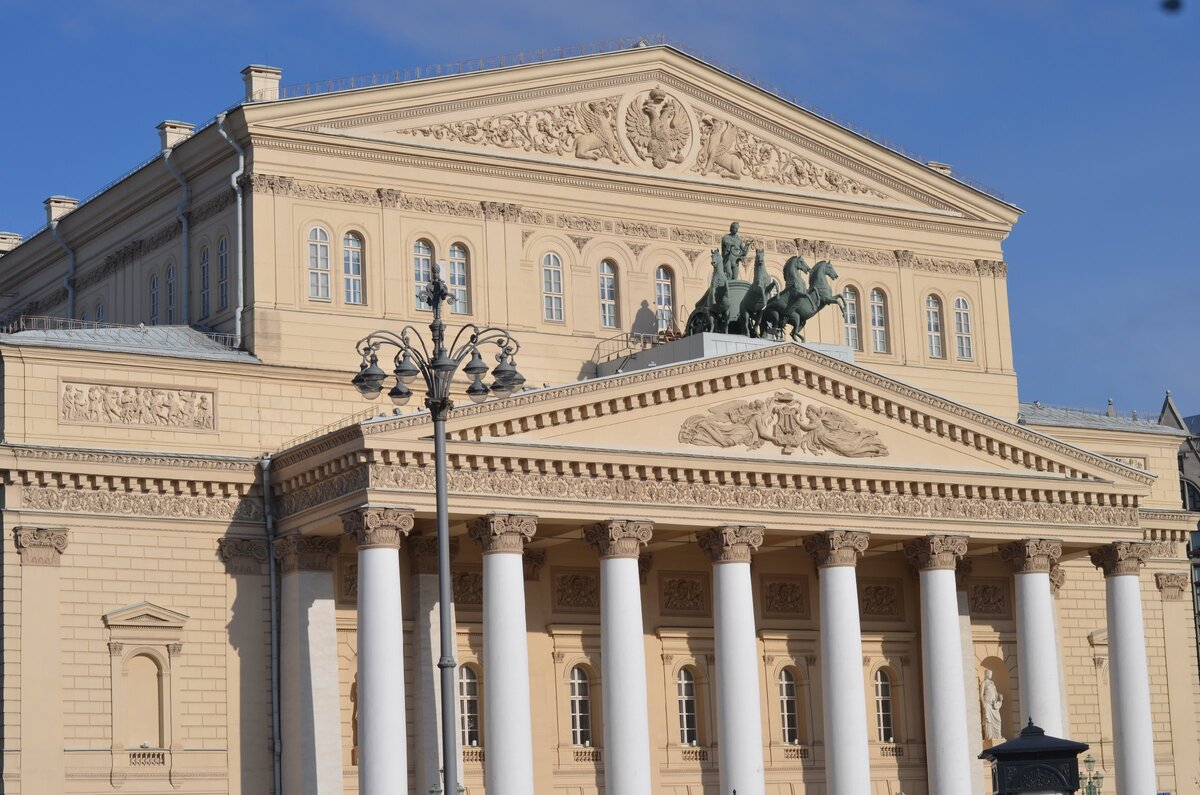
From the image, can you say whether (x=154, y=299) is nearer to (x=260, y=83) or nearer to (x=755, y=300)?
(x=260, y=83)

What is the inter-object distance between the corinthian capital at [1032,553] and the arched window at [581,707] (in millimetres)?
9976

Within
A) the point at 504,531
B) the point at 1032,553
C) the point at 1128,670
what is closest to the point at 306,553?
the point at 504,531

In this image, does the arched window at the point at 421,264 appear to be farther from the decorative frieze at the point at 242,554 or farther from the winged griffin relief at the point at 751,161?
the decorative frieze at the point at 242,554

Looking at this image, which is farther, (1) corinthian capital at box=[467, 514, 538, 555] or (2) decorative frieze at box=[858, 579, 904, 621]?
(2) decorative frieze at box=[858, 579, 904, 621]

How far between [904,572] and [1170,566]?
27.7ft

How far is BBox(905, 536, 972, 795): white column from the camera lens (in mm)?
49219

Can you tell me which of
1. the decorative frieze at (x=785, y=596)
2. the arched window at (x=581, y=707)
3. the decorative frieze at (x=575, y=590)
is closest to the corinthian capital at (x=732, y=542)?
the decorative frieze at (x=575, y=590)

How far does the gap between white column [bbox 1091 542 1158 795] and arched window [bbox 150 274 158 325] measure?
22527mm

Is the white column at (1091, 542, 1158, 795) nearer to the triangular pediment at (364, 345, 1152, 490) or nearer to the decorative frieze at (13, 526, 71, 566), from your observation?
the triangular pediment at (364, 345, 1152, 490)

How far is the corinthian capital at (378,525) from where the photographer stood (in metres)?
42.9

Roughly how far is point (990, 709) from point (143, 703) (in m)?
20.4

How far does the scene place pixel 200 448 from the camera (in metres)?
45.8

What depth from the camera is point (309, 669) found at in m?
45.1

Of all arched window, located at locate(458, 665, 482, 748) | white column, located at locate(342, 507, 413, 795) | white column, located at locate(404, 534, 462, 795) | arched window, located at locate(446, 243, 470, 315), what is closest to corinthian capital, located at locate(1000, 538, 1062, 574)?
arched window, located at locate(458, 665, 482, 748)
